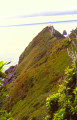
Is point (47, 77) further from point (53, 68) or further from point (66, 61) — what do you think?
point (66, 61)

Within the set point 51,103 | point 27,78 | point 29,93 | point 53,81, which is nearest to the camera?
point 51,103

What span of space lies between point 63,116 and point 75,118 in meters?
0.98

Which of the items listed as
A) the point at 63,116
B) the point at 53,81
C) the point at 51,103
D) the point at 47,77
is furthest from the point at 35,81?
the point at 63,116

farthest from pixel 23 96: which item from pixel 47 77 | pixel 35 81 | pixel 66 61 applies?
pixel 66 61

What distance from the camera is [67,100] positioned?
1336 centimetres

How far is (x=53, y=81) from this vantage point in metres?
36.0

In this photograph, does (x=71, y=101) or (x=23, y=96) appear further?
(x=23, y=96)

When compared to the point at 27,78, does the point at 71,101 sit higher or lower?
lower

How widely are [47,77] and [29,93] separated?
224 inches

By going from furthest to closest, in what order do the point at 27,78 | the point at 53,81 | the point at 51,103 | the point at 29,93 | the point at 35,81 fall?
the point at 27,78 < the point at 35,81 < the point at 29,93 < the point at 53,81 < the point at 51,103

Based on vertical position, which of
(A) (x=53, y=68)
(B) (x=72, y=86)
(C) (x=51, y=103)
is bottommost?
(C) (x=51, y=103)

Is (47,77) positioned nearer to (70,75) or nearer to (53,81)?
(53,81)

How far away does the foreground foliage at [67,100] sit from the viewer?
40.6 feet

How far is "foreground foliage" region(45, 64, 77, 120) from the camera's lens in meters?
12.4
